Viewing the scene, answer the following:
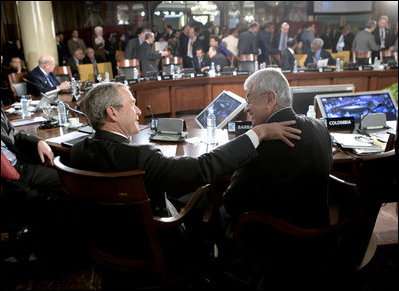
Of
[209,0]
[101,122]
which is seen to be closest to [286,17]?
[209,0]

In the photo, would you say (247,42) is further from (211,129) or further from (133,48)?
(211,129)

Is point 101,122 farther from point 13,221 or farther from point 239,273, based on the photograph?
point 239,273

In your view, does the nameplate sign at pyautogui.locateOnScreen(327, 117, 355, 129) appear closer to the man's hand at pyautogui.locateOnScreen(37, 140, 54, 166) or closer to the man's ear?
the man's ear

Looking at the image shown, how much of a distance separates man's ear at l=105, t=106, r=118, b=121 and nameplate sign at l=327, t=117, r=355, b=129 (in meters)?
1.61

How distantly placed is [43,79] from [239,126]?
126 inches

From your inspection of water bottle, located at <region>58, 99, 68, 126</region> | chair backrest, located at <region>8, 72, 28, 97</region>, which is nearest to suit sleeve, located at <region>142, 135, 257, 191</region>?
water bottle, located at <region>58, 99, 68, 126</region>

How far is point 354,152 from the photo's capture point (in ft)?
7.07

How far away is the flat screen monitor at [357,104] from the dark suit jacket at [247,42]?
5385 millimetres

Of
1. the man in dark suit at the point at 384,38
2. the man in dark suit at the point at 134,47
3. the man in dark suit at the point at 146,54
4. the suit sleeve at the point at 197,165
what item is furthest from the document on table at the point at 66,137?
the man in dark suit at the point at 384,38

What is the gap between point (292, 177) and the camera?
148 centimetres

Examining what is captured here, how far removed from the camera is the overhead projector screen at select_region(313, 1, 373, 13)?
1234cm

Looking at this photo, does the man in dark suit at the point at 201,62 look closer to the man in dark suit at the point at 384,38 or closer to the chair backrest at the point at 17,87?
the chair backrest at the point at 17,87

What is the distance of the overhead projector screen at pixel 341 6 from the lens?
1234 cm

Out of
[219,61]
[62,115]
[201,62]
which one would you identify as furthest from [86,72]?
[62,115]
